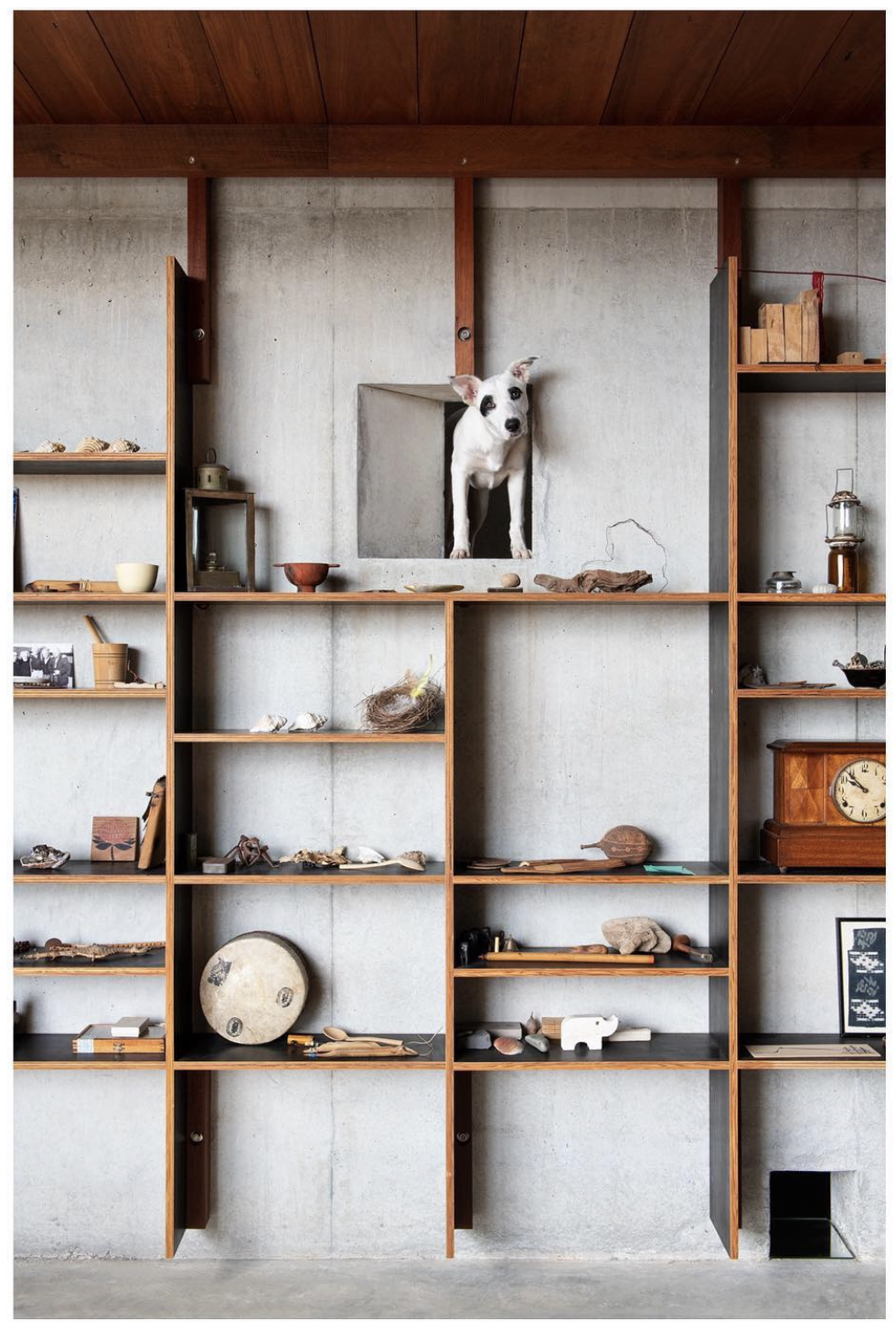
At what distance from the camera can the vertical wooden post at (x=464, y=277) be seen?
3.59 m

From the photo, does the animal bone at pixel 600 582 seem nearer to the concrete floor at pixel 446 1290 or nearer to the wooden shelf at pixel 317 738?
the wooden shelf at pixel 317 738

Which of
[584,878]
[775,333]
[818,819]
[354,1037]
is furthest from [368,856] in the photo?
[775,333]

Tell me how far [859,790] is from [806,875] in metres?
0.32

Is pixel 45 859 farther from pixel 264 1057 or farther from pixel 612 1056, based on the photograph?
pixel 612 1056

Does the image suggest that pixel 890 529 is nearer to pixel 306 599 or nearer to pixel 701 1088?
pixel 306 599

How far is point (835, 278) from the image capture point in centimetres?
366

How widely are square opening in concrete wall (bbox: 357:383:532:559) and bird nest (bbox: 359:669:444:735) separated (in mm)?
484

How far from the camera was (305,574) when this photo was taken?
343 cm

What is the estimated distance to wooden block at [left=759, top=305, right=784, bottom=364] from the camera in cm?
340

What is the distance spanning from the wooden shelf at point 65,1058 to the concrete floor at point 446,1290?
70cm

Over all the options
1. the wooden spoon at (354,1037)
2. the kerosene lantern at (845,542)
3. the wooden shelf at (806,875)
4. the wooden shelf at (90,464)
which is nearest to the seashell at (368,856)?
the wooden spoon at (354,1037)

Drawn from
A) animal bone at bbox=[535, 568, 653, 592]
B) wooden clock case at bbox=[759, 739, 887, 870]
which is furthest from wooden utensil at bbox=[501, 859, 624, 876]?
animal bone at bbox=[535, 568, 653, 592]
